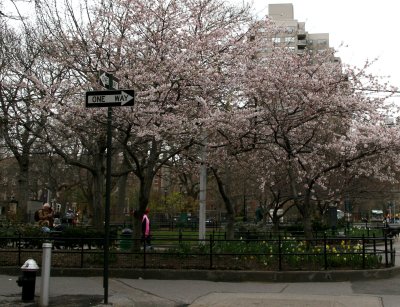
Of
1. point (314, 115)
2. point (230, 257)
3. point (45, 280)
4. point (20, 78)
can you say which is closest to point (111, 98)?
Result: point (45, 280)

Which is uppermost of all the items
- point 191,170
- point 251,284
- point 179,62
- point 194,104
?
point 179,62

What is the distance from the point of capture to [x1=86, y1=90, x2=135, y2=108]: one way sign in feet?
28.5

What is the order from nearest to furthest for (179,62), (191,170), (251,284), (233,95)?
(251,284), (179,62), (233,95), (191,170)

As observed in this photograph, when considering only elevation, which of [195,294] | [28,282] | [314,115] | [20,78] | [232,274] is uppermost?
[20,78]

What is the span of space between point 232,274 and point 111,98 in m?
5.19

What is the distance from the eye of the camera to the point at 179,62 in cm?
1326

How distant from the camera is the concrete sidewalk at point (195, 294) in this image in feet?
28.5

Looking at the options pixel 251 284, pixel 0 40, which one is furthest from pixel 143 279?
pixel 0 40

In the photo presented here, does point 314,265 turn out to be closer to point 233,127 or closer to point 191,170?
point 233,127

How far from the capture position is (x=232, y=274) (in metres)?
11.5

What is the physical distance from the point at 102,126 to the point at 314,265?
275 inches

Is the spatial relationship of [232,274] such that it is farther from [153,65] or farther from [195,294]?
[153,65]

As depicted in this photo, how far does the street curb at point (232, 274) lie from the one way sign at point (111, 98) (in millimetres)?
4780

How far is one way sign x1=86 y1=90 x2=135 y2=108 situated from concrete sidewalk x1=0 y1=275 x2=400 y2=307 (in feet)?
11.2
